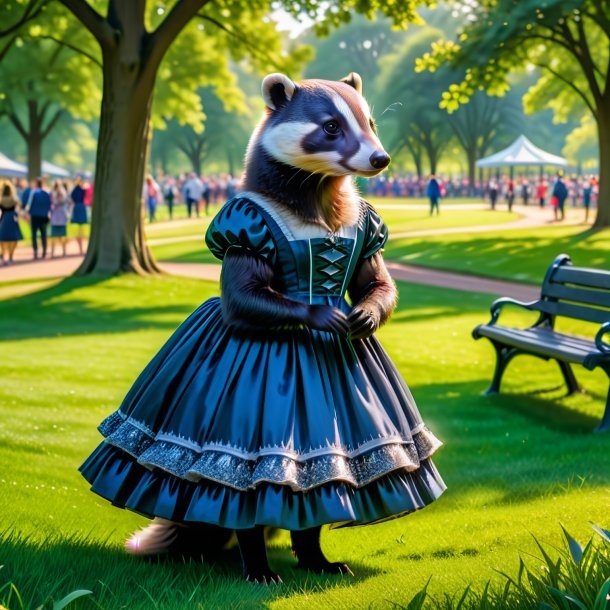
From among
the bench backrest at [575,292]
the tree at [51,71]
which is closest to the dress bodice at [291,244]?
the bench backrest at [575,292]

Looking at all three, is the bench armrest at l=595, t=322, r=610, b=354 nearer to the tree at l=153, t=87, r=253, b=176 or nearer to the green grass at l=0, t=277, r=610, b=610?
the green grass at l=0, t=277, r=610, b=610

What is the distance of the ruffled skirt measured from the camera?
→ 3645mm

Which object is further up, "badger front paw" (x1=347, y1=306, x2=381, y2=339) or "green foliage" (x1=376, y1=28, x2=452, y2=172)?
"green foliage" (x1=376, y1=28, x2=452, y2=172)

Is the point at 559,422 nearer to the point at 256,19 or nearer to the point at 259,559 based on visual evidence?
the point at 259,559

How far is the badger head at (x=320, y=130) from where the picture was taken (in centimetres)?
378

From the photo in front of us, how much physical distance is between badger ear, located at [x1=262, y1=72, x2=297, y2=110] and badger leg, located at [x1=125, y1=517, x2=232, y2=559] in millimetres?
1800

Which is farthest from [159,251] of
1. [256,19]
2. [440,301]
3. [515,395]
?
[515,395]

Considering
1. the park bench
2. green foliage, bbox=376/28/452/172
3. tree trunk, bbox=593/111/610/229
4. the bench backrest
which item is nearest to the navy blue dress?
the park bench

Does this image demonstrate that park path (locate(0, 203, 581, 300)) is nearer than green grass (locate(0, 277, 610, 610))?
No

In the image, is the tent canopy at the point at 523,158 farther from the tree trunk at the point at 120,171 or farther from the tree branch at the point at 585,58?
the tree trunk at the point at 120,171

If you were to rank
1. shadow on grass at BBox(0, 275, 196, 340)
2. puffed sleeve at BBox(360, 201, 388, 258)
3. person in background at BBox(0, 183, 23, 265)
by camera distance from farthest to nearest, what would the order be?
person in background at BBox(0, 183, 23, 265), shadow on grass at BBox(0, 275, 196, 340), puffed sleeve at BBox(360, 201, 388, 258)

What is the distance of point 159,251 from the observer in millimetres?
24812

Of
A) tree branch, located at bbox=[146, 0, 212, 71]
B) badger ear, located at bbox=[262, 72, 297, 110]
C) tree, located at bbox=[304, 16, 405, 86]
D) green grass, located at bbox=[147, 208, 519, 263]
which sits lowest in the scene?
green grass, located at bbox=[147, 208, 519, 263]

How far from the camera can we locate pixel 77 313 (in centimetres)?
1338
